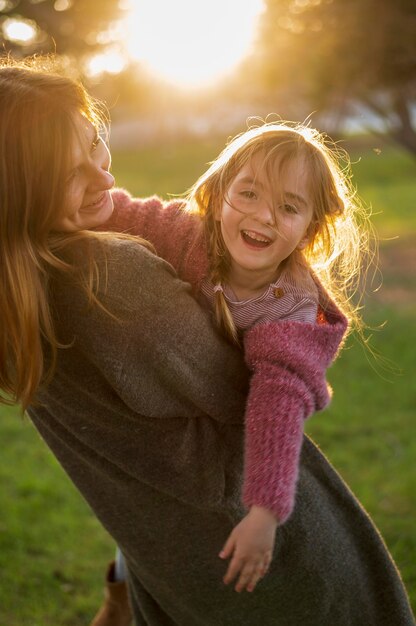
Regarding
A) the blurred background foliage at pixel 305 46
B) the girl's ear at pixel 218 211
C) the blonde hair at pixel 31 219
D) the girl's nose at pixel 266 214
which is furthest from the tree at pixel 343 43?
the blonde hair at pixel 31 219

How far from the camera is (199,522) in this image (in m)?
2.17

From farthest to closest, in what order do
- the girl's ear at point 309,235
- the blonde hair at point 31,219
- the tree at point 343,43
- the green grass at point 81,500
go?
the tree at point 343,43 → the green grass at point 81,500 → the girl's ear at point 309,235 → the blonde hair at point 31,219

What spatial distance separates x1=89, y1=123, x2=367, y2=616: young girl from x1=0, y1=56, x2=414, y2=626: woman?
125 mm

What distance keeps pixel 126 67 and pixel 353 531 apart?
357 cm

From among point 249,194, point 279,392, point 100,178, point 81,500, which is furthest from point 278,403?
point 81,500

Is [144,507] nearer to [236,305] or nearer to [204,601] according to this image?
[204,601]

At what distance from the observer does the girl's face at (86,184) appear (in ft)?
6.22

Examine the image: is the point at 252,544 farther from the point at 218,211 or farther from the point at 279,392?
the point at 218,211

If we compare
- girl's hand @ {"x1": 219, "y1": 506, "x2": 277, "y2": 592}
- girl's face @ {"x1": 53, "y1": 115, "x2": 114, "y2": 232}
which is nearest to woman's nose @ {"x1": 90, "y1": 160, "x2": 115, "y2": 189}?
girl's face @ {"x1": 53, "y1": 115, "x2": 114, "y2": 232}

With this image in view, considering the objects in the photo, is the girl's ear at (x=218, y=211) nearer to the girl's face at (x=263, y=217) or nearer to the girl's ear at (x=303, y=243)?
the girl's face at (x=263, y=217)

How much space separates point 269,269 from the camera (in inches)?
80.7

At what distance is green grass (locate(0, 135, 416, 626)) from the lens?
362 centimetres

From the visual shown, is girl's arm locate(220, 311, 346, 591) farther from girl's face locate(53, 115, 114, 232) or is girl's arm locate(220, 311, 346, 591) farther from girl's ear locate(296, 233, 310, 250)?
girl's face locate(53, 115, 114, 232)

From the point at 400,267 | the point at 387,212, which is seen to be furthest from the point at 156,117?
the point at 400,267
